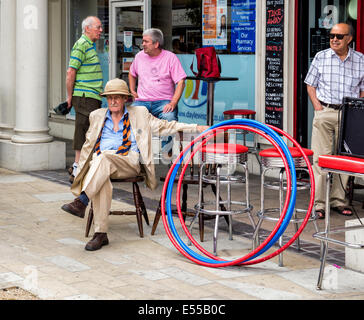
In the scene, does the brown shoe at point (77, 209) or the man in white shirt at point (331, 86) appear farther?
the man in white shirt at point (331, 86)

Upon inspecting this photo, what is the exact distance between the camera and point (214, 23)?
423 inches

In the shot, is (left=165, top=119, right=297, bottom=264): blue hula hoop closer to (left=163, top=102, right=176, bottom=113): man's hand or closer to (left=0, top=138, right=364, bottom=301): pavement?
(left=0, top=138, right=364, bottom=301): pavement

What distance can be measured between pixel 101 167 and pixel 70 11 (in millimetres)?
8817

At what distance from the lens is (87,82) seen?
925 centimetres

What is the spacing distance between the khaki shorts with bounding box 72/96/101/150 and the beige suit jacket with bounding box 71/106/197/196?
2566 mm

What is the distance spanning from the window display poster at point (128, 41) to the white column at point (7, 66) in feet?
7.67

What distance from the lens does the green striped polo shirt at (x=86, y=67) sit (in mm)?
9078

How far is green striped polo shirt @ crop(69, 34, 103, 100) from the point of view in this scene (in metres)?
9.08

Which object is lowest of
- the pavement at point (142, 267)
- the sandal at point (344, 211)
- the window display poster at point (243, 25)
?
the pavement at point (142, 267)

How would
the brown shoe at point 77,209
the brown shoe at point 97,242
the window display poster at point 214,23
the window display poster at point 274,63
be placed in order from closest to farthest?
the brown shoe at point 97,242 < the brown shoe at point 77,209 < the window display poster at point 274,63 < the window display poster at point 214,23

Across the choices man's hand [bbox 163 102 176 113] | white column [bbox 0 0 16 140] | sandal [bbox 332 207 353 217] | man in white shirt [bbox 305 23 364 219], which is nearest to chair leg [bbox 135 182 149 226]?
man in white shirt [bbox 305 23 364 219]

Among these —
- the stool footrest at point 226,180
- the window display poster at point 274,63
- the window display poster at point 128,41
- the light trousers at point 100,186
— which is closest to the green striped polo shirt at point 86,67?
the window display poster at point 274,63

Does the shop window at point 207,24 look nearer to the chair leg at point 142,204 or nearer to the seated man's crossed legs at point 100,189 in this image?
the chair leg at point 142,204
